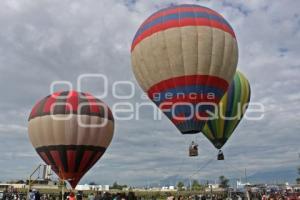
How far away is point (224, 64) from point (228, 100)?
26.8 feet

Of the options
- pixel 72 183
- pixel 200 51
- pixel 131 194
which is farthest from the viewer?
pixel 72 183

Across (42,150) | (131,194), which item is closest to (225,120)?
(42,150)

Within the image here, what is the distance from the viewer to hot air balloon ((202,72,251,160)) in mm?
32562

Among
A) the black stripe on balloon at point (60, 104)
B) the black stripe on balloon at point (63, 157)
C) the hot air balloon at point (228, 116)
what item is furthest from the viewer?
the hot air balloon at point (228, 116)

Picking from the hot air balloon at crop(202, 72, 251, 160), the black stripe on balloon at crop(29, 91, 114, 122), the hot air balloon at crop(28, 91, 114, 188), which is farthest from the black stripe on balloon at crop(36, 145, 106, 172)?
the hot air balloon at crop(202, 72, 251, 160)

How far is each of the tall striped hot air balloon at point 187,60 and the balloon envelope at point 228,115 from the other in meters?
6.80

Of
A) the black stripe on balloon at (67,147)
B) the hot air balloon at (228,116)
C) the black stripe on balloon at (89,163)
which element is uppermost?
the hot air balloon at (228,116)

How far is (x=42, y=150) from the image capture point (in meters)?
32.0

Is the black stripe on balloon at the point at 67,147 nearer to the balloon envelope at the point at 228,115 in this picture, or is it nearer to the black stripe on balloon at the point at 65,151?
the black stripe on balloon at the point at 65,151

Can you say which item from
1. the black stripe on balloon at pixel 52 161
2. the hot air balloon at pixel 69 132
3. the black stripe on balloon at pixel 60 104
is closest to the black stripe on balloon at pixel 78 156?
the hot air balloon at pixel 69 132

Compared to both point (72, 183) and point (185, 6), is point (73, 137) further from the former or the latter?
point (185, 6)

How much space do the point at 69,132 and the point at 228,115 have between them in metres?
12.8

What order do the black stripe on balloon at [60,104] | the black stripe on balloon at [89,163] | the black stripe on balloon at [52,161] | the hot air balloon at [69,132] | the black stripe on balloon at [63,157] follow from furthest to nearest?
the black stripe on balloon at [89,163]
the black stripe on balloon at [60,104]
the black stripe on balloon at [52,161]
the hot air balloon at [69,132]
the black stripe on balloon at [63,157]

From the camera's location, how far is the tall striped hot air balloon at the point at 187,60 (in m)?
24.5
